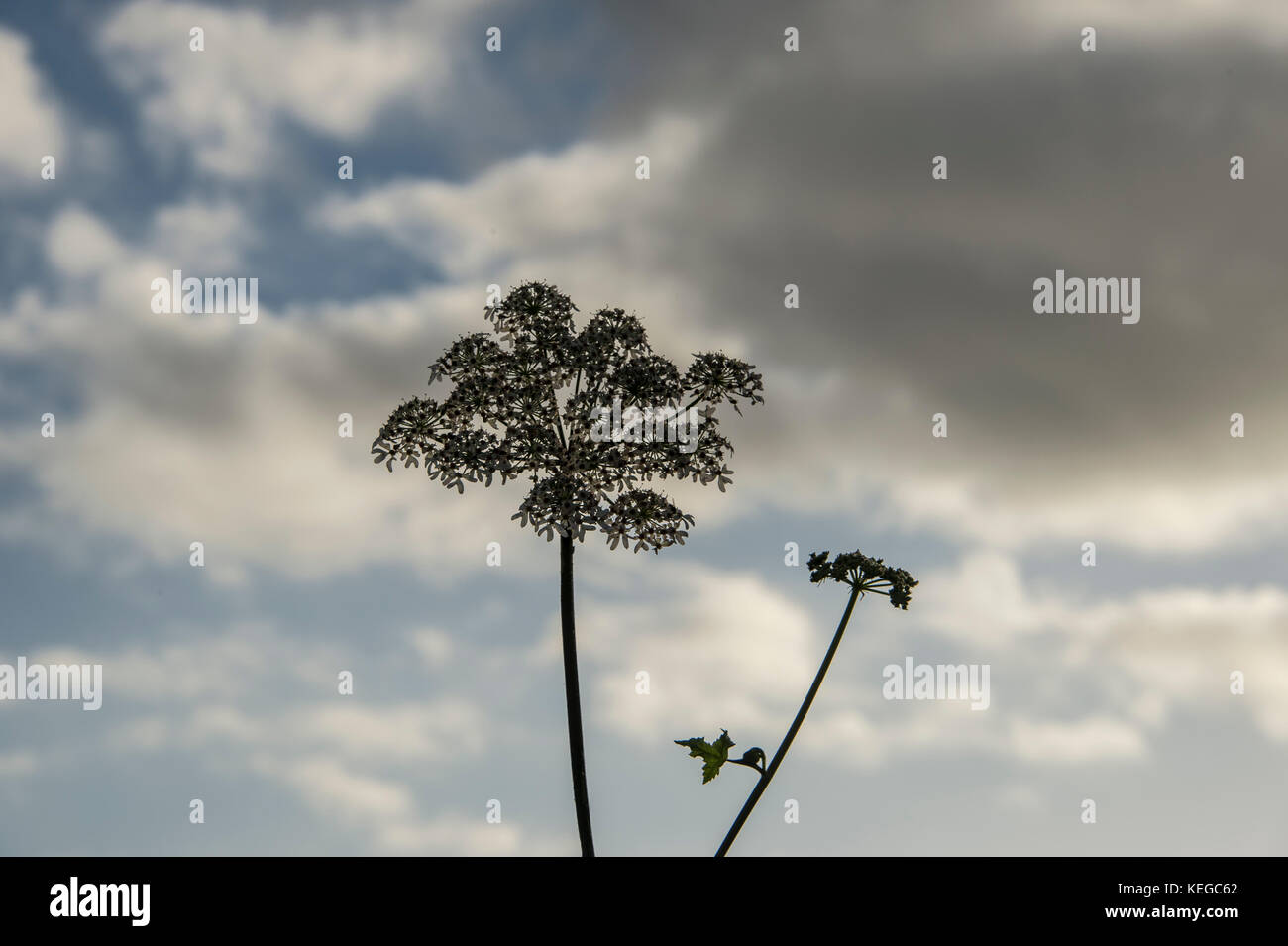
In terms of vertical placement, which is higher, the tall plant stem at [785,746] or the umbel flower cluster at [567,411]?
the umbel flower cluster at [567,411]

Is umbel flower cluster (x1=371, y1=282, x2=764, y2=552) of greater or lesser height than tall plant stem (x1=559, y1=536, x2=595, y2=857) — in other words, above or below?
above

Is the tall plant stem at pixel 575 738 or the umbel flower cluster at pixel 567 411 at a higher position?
the umbel flower cluster at pixel 567 411

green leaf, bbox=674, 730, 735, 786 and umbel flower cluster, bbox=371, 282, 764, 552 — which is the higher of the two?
umbel flower cluster, bbox=371, 282, 764, 552

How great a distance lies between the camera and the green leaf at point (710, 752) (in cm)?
1076

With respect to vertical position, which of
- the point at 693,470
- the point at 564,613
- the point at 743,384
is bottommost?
the point at 564,613

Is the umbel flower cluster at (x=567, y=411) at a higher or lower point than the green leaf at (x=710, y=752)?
higher

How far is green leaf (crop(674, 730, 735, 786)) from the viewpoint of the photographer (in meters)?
10.8

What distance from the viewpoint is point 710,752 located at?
35.6ft
